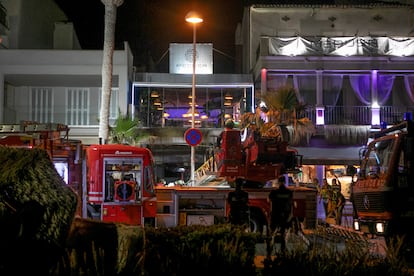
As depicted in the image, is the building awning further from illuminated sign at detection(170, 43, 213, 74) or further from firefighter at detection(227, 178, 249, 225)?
firefighter at detection(227, 178, 249, 225)

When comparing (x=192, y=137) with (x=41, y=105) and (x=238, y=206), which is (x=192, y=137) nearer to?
(x=238, y=206)

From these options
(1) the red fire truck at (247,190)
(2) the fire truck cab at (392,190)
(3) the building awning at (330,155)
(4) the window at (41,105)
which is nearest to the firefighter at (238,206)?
(2) the fire truck cab at (392,190)

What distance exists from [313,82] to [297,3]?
641cm

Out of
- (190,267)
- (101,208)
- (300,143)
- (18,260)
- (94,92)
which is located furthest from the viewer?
(94,92)

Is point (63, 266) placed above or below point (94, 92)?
below

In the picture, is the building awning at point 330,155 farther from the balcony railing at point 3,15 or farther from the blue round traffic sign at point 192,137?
the balcony railing at point 3,15

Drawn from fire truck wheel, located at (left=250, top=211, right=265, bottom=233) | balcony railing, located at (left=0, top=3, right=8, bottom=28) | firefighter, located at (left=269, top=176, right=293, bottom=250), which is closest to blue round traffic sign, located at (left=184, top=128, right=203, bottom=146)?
fire truck wheel, located at (left=250, top=211, right=265, bottom=233)

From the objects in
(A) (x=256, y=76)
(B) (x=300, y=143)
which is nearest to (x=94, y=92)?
(A) (x=256, y=76)

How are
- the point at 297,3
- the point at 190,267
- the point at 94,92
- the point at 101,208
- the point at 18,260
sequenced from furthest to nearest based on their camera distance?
the point at 297,3 < the point at 94,92 < the point at 101,208 < the point at 190,267 < the point at 18,260

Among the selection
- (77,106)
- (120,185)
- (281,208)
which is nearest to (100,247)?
(281,208)

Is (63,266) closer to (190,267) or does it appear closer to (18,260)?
(18,260)

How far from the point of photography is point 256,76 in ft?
101

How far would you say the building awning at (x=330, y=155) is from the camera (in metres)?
28.8

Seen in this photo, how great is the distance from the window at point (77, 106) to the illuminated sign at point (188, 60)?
4.70 meters
